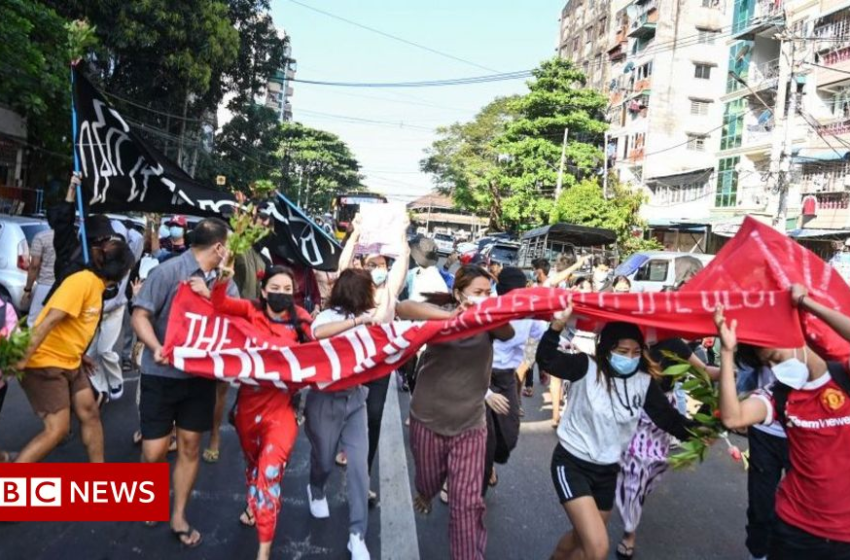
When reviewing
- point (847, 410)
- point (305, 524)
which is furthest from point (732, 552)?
point (305, 524)

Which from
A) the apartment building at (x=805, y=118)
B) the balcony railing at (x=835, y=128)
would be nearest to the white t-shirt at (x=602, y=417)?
the apartment building at (x=805, y=118)

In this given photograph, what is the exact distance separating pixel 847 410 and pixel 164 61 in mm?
20928

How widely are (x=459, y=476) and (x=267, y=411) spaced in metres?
1.09

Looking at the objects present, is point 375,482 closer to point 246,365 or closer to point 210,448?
point 210,448

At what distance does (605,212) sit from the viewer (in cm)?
3094

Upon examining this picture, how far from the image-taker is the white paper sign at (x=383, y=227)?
4875 millimetres

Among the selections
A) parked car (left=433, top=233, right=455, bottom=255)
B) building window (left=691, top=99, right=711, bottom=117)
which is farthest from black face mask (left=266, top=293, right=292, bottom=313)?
building window (left=691, top=99, right=711, bottom=117)

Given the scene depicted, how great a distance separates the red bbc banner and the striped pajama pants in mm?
1414

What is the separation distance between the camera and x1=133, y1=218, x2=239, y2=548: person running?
12.8ft

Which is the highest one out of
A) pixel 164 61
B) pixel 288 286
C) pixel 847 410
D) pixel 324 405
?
pixel 164 61

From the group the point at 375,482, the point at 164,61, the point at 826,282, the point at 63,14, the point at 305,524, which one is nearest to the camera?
the point at 826,282

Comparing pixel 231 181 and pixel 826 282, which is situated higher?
pixel 231 181

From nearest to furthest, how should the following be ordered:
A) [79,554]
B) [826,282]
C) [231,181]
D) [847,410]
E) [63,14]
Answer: [847,410] → [826,282] → [79,554] → [63,14] → [231,181]

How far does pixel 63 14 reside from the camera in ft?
57.5
